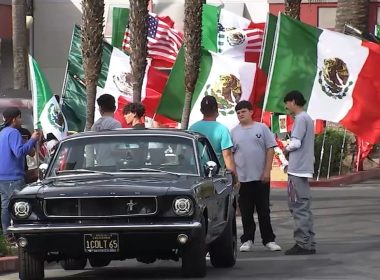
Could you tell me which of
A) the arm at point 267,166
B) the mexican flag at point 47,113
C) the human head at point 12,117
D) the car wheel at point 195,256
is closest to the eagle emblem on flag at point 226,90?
the mexican flag at point 47,113

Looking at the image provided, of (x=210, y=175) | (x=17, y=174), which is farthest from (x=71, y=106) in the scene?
(x=210, y=175)

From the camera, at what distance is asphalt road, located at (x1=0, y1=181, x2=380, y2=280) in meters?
11.5

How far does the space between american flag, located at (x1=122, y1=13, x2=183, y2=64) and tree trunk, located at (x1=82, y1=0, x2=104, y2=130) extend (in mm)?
9994

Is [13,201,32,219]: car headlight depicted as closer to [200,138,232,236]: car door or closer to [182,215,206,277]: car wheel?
[182,215,206,277]: car wheel

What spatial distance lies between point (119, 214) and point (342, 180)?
1675 cm

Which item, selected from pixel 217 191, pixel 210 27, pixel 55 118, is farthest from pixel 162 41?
pixel 217 191

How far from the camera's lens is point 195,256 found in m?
10.6

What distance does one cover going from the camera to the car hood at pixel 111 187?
10.4m

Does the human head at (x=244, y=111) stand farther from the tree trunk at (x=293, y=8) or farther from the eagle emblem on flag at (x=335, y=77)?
the tree trunk at (x=293, y=8)

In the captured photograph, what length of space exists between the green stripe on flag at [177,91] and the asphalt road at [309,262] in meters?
7.56

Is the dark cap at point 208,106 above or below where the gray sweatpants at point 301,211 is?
above

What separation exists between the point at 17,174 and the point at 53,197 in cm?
315

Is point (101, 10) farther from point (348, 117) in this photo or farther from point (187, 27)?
point (348, 117)

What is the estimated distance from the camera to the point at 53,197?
412 inches
